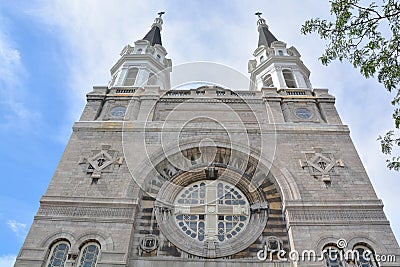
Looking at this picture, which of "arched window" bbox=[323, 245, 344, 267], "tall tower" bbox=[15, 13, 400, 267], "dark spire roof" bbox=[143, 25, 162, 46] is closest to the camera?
"arched window" bbox=[323, 245, 344, 267]

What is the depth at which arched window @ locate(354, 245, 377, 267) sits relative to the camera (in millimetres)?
10070

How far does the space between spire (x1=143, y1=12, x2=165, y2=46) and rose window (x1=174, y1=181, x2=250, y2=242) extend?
14902mm

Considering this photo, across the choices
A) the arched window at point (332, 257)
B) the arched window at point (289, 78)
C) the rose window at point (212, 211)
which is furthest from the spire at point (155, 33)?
the arched window at point (332, 257)

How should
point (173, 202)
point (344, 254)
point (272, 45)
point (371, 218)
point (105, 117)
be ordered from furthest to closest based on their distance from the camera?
point (272, 45) → point (105, 117) → point (173, 202) → point (371, 218) → point (344, 254)

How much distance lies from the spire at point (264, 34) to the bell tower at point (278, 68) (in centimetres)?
135

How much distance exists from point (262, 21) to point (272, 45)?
22.4 ft

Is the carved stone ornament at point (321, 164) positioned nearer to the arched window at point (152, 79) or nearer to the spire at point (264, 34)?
the arched window at point (152, 79)

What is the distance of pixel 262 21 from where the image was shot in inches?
1134

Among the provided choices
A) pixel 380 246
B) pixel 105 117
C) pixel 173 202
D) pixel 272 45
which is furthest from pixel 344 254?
pixel 272 45

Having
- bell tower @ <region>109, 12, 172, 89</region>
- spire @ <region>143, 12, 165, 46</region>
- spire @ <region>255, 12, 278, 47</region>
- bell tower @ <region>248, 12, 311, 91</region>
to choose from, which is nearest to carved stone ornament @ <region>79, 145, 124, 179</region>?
bell tower @ <region>109, 12, 172, 89</region>

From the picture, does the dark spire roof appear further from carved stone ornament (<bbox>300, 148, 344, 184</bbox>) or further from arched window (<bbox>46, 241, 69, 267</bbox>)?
arched window (<bbox>46, 241, 69, 267</bbox>)

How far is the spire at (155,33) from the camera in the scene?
2531 cm

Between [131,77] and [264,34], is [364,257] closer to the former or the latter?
[131,77]

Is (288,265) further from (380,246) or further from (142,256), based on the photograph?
(142,256)
